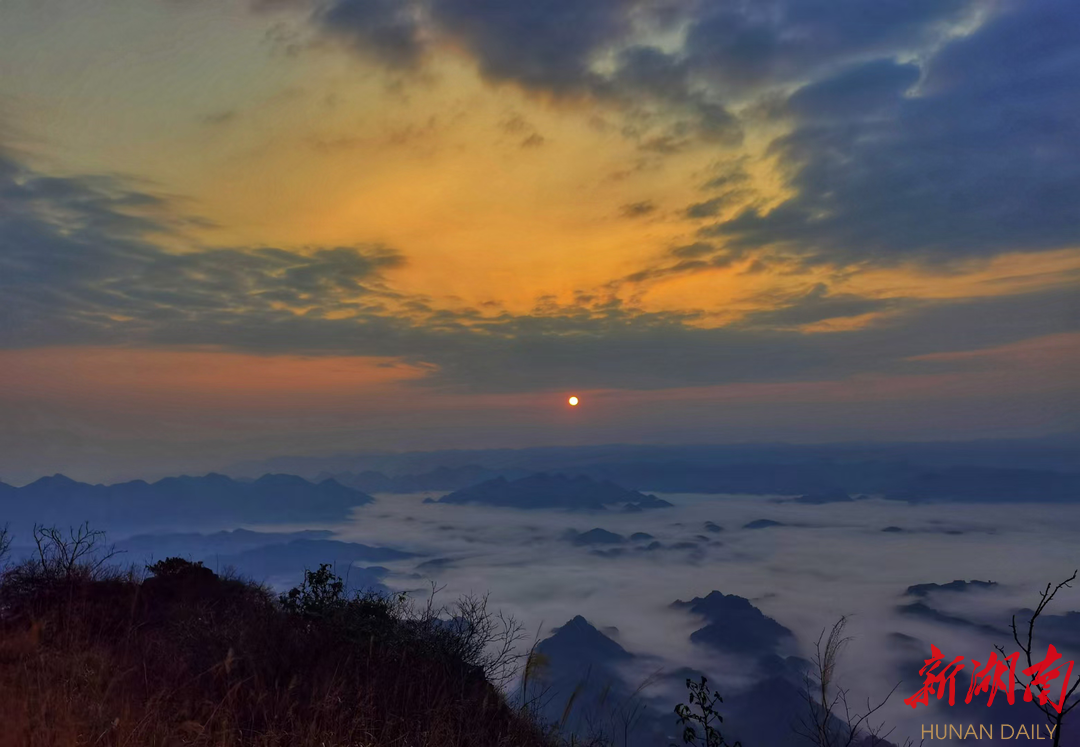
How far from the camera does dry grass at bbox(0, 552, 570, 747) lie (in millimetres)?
5863

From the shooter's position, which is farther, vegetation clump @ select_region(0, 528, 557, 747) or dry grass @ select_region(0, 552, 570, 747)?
vegetation clump @ select_region(0, 528, 557, 747)

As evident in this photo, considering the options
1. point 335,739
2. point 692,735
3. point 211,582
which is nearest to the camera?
point 335,739

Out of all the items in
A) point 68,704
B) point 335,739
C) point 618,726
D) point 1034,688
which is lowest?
point 618,726

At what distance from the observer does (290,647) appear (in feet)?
28.8

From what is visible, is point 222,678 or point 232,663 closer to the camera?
point 222,678

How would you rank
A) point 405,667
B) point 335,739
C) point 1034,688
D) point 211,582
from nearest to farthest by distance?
point 1034,688
point 335,739
point 405,667
point 211,582

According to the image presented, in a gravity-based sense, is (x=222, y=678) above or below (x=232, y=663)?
below

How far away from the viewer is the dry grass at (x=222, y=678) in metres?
5.86

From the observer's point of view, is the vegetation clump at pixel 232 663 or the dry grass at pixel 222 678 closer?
the dry grass at pixel 222 678

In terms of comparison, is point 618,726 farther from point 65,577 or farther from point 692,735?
point 65,577

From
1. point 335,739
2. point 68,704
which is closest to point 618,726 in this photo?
point 335,739

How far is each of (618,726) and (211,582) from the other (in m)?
10.2

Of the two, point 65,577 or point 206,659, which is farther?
point 65,577

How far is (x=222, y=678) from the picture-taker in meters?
7.70
